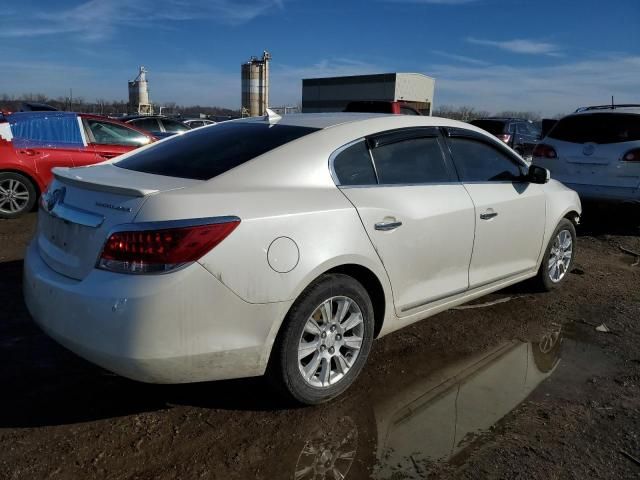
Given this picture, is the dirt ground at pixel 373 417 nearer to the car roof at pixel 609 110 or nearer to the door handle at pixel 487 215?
the door handle at pixel 487 215

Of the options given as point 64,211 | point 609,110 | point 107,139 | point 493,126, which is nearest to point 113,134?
point 107,139

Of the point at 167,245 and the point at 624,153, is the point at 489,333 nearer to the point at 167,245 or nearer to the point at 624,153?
the point at 167,245

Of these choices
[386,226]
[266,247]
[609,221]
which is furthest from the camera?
[609,221]

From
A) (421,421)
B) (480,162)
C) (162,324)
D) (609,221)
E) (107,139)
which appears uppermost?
(480,162)

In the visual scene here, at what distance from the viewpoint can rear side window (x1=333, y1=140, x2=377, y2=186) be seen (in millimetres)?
3121

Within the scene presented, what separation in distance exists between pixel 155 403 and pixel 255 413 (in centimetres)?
56

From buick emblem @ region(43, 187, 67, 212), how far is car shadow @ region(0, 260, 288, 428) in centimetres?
99

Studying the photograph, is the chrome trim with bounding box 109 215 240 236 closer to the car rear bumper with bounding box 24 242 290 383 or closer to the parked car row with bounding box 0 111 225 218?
the car rear bumper with bounding box 24 242 290 383

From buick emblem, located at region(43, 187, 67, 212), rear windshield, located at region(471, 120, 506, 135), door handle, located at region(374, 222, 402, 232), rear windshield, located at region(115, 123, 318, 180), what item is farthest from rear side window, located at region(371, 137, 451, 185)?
rear windshield, located at region(471, 120, 506, 135)

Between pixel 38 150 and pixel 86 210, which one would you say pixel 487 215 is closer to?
pixel 86 210

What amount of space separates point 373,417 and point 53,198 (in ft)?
6.93

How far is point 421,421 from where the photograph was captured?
9.50ft

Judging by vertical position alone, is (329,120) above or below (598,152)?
above

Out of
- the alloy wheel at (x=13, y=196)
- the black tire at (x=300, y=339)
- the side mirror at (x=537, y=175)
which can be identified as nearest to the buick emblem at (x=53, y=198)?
the black tire at (x=300, y=339)
